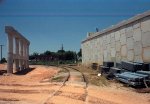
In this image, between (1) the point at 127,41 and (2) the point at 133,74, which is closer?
(2) the point at 133,74

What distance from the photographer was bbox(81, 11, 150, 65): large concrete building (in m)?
17.7

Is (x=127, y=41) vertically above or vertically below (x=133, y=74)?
above

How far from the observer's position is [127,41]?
814 inches

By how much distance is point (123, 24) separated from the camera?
21.6 metres

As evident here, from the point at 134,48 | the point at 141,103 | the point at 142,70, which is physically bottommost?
the point at 141,103

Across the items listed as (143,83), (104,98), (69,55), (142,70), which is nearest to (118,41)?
(142,70)

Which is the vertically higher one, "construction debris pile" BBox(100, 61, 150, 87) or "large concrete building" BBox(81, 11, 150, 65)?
"large concrete building" BBox(81, 11, 150, 65)

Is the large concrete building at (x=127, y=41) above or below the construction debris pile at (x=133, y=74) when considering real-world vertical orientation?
above

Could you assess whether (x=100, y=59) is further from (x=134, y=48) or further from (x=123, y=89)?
(x=123, y=89)

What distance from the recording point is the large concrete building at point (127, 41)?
17.7m

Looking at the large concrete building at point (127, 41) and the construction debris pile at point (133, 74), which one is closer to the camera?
the construction debris pile at point (133, 74)

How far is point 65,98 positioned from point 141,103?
273 centimetres

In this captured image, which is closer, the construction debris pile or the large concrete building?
the construction debris pile

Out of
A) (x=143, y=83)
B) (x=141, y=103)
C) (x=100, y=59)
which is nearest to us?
(x=141, y=103)
